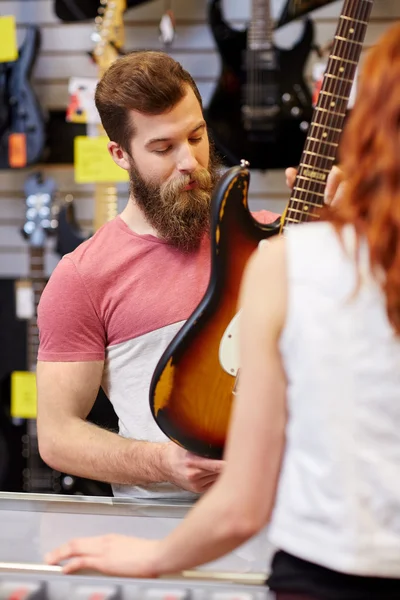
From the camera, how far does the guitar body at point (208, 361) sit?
1215mm

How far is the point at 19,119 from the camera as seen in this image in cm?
308

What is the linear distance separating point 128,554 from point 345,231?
401 mm

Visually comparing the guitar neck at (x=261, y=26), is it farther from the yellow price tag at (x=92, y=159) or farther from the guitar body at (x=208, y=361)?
the guitar body at (x=208, y=361)

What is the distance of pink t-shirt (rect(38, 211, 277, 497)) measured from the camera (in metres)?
1.60

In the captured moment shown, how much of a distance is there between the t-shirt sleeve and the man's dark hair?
31cm

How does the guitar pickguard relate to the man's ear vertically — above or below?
below

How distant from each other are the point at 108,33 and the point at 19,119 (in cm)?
44

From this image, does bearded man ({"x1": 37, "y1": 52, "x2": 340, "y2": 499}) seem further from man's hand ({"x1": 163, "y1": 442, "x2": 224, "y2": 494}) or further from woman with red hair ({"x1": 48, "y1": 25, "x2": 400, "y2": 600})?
woman with red hair ({"x1": 48, "y1": 25, "x2": 400, "y2": 600})

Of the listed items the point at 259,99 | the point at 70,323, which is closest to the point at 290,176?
the point at 70,323

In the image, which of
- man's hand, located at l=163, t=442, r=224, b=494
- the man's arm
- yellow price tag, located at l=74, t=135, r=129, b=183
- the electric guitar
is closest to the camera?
man's hand, located at l=163, t=442, r=224, b=494

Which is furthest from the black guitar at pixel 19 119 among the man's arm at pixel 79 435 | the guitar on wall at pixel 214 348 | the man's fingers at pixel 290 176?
the guitar on wall at pixel 214 348

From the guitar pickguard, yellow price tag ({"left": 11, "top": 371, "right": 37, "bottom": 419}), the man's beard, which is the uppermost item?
the man's beard

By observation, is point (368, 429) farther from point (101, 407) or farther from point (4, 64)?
point (4, 64)

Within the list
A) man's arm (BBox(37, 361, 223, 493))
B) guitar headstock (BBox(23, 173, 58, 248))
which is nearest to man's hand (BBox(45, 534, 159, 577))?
man's arm (BBox(37, 361, 223, 493))
